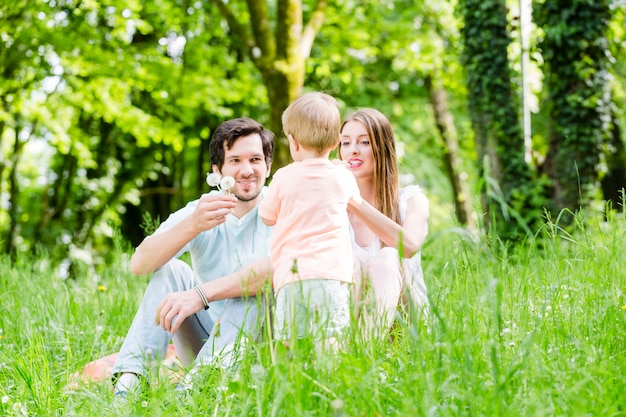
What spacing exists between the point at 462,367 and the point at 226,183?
146 cm

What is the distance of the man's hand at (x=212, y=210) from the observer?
9.20ft

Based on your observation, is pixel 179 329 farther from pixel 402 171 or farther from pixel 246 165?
pixel 402 171

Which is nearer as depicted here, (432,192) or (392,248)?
(392,248)

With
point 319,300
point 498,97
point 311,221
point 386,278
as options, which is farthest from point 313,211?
point 498,97

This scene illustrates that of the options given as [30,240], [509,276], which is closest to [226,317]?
[509,276]

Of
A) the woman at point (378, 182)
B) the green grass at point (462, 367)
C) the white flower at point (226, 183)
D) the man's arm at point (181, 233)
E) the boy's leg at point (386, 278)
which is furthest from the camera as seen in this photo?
the woman at point (378, 182)

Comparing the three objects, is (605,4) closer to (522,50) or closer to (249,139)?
(522,50)

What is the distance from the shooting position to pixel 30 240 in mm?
12570

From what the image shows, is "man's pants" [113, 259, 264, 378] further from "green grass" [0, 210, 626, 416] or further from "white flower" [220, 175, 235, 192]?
"white flower" [220, 175, 235, 192]

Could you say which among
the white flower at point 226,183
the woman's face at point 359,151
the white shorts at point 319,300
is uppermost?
the woman's face at point 359,151

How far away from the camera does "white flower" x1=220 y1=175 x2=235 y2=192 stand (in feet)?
9.62

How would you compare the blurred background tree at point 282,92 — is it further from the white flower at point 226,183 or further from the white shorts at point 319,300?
the white flower at point 226,183

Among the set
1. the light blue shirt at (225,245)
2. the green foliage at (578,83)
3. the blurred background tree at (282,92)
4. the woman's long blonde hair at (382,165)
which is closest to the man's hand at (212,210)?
the light blue shirt at (225,245)

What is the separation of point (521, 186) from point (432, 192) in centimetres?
747
